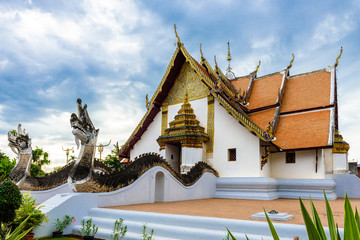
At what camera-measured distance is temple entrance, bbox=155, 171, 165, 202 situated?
7825 millimetres

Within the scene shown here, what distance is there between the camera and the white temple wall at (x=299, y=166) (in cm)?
980

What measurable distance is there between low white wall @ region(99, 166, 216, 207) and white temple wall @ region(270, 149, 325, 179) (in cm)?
272

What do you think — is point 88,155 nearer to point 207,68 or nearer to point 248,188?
point 248,188

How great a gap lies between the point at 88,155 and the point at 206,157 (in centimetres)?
539

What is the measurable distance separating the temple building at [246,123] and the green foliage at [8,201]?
6717mm

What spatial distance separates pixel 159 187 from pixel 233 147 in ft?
11.4

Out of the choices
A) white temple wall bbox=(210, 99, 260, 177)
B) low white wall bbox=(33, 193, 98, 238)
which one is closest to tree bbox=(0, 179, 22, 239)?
low white wall bbox=(33, 193, 98, 238)

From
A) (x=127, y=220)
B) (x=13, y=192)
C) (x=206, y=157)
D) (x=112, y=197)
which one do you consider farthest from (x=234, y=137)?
(x=13, y=192)

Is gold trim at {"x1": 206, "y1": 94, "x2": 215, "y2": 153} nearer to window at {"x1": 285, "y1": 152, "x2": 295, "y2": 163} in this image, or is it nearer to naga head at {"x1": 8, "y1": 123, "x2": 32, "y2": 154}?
window at {"x1": 285, "y1": 152, "x2": 295, "y2": 163}

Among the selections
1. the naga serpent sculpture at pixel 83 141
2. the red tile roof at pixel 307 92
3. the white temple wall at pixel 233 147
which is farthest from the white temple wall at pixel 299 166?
the naga serpent sculpture at pixel 83 141

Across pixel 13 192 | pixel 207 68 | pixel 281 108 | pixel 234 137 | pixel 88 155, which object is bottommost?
pixel 13 192

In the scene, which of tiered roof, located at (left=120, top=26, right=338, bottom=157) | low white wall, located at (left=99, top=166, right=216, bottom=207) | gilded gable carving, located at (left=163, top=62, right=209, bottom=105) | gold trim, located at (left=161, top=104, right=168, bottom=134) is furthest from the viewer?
gold trim, located at (left=161, top=104, right=168, bottom=134)

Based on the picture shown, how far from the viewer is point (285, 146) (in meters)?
9.80

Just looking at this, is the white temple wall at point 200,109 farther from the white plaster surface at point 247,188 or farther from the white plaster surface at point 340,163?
the white plaster surface at point 340,163
